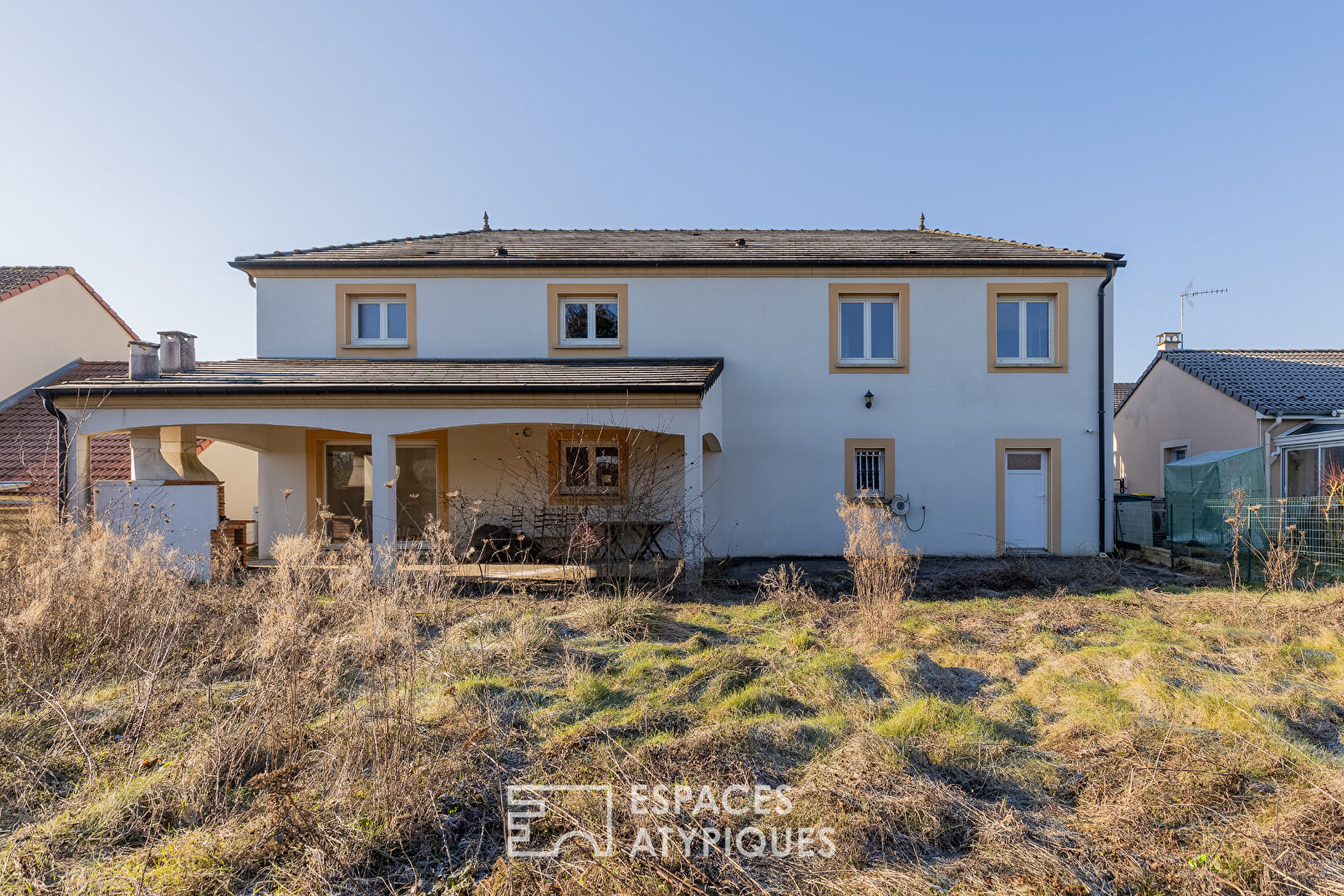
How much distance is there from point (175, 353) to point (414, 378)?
14.1ft

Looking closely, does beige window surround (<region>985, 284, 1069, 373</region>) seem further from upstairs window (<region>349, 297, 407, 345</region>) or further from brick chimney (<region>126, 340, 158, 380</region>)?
brick chimney (<region>126, 340, 158, 380</region>)

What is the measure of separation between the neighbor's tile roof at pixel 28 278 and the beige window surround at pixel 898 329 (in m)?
17.3

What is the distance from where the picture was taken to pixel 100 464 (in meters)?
12.2

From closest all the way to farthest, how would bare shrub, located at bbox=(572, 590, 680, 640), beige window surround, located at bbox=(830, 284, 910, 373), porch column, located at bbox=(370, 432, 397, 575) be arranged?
bare shrub, located at bbox=(572, 590, 680, 640) → porch column, located at bbox=(370, 432, 397, 575) → beige window surround, located at bbox=(830, 284, 910, 373)

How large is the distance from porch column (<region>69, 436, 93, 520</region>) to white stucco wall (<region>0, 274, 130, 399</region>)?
822 cm

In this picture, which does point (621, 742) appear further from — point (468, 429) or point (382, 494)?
point (468, 429)

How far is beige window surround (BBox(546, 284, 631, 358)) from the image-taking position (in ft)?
39.0

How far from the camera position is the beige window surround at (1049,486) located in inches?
456

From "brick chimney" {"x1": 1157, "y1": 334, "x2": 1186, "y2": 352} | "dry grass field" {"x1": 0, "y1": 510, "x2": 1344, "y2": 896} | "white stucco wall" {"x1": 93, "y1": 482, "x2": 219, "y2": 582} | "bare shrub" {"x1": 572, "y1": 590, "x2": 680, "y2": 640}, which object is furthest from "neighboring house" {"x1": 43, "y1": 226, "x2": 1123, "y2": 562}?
"brick chimney" {"x1": 1157, "y1": 334, "x2": 1186, "y2": 352}

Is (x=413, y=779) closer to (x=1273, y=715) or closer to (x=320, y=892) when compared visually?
(x=320, y=892)

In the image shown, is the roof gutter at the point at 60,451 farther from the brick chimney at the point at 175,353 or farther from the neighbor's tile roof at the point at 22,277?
the neighbor's tile roof at the point at 22,277

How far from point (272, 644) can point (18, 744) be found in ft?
4.82

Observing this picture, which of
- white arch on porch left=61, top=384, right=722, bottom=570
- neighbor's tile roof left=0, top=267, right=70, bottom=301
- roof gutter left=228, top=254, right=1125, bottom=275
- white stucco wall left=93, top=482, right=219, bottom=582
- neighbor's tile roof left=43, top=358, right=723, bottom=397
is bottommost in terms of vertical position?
white stucco wall left=93, top=482, right=219, bottom=582

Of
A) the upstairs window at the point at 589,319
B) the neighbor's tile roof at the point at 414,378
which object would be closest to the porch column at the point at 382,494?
the neighbor's tile roof at the point at 414,378
